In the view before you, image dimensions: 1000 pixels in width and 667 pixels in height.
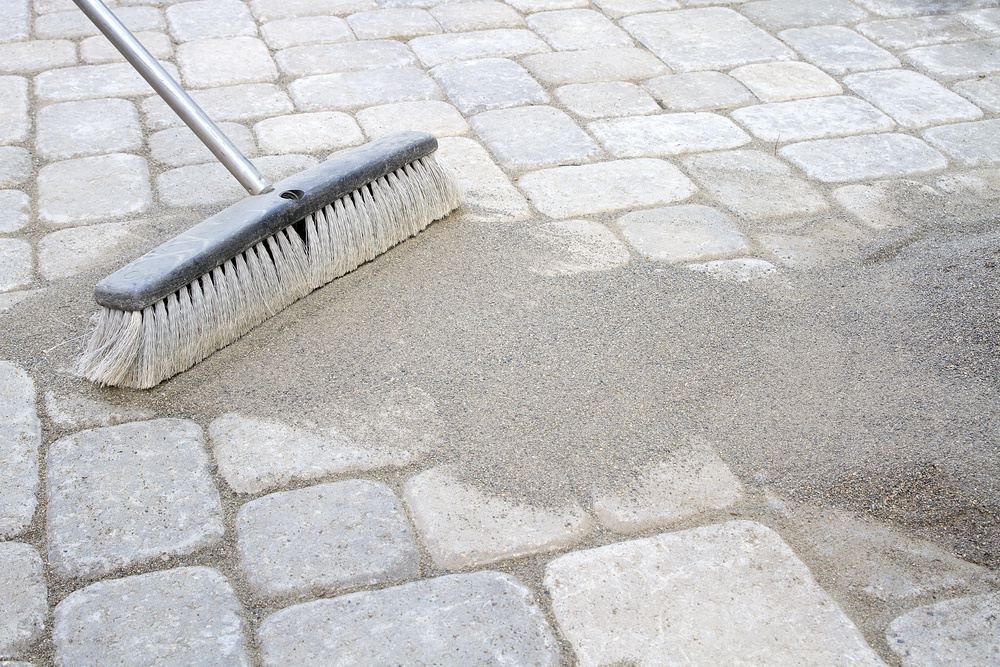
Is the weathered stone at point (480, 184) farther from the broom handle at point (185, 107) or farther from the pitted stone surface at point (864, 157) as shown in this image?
the pitted stone surface at point (864, 157)

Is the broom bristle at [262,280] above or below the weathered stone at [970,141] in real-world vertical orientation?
below

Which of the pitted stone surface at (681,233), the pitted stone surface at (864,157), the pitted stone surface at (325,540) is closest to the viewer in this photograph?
the pitted stone surface at (325,540)

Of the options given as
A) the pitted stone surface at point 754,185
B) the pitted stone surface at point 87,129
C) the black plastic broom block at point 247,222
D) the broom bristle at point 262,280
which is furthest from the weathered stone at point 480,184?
the pitted stone surface at point 87,129

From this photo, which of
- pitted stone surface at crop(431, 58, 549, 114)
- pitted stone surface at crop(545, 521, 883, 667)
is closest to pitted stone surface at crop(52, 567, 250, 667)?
pitted stone surface at crop(545, 521, 883, 667)

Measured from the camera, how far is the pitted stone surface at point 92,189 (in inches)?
121

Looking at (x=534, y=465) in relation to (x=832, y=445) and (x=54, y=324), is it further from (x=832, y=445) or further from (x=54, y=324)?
(x=54, y=324)

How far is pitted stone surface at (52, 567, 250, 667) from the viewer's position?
172 centimetres

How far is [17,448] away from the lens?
2174 millimetres

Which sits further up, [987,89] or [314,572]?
[987,89]

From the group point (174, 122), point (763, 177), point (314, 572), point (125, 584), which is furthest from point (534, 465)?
point (174, 122)

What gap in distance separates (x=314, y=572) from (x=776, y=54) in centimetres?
321

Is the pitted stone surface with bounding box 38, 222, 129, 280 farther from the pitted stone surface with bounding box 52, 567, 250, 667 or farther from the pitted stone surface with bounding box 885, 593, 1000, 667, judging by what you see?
the pitted stone surface with bounding box 885, 593, 1000, 667

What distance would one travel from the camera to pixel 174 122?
3607 mm

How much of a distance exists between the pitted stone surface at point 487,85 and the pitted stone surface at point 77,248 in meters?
1.38
